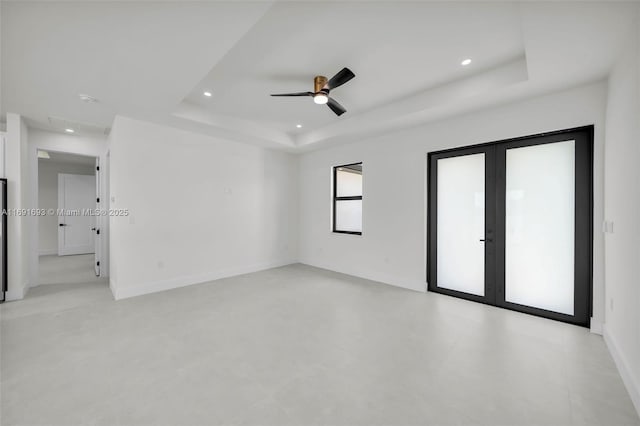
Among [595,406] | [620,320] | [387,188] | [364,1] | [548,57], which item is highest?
[364,1]

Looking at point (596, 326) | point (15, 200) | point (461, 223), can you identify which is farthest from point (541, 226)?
point (15, 200)

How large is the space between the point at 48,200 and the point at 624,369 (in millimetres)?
11324

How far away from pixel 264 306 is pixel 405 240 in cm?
252

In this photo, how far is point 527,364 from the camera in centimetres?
220

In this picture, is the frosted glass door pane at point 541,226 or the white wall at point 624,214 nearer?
the white wall at point 624,214

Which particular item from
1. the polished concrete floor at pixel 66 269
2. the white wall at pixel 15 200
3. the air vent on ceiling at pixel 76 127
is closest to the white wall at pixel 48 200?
the polished concrete floor at pixel 66 269

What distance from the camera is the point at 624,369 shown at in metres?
2.00

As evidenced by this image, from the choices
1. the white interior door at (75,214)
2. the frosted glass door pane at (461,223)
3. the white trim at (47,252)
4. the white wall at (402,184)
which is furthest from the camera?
the white interior door at (75,214)

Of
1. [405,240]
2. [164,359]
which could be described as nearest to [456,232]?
[405,240]

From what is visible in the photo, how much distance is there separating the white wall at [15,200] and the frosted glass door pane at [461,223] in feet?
20.7

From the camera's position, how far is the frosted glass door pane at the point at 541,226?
306 centimetres

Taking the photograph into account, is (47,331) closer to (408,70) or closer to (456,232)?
(408,70)

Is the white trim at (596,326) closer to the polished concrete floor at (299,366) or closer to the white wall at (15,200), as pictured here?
the polished concrete floor at (299,366)

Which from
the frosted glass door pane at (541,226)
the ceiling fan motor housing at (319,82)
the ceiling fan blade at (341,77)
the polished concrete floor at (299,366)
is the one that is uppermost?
the ceiling fan motor housing at (319,82)
